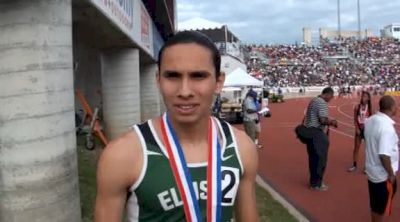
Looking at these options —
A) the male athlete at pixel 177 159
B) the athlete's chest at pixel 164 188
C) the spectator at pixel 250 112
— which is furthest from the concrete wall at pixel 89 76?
the athlete's chest at pixel 164 188

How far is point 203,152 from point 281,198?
7.15 m

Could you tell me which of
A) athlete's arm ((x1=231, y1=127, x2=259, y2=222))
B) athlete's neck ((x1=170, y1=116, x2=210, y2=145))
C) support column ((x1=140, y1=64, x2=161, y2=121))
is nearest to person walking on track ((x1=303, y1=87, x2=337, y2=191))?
athlete's arm ((x1=231, y1=127, x2=259, y2=222))

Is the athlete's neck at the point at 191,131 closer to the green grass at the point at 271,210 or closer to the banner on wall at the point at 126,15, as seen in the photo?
the banner on wall at the point at 126,15

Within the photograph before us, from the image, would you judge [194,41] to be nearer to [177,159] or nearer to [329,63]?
[177,159]

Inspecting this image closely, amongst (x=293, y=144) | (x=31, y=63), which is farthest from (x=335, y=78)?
(x=31, y=63)

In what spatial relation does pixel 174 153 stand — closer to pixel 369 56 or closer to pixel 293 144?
pixel 293 144

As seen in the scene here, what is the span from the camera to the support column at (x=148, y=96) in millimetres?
21516

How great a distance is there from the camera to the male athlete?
6.68ft

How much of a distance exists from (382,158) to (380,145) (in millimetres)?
143

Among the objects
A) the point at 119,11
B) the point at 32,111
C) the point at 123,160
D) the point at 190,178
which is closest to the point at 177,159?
the point at 190,178

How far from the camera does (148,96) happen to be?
21.6m

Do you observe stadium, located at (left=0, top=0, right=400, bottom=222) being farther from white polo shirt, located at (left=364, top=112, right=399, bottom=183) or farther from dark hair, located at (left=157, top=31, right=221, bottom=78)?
white polo shirt, located at (left=364, top=112, right=399, bottom=183)

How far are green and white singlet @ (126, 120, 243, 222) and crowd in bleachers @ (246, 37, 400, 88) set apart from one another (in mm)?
65133

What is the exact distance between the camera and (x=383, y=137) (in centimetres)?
607
